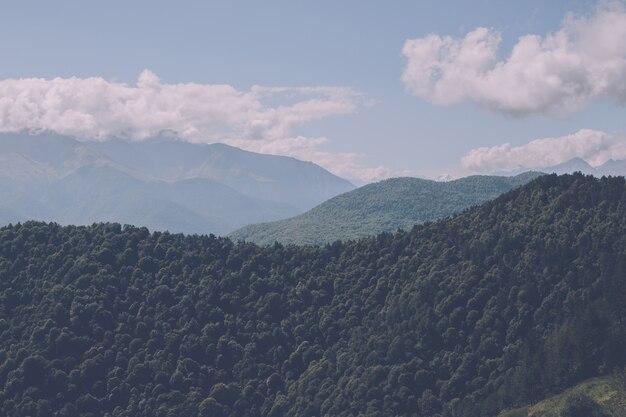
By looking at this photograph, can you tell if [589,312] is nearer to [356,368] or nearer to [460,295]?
[460,295]

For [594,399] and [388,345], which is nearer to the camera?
[594,399]

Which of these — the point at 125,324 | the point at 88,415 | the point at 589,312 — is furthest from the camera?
the point at 125,324

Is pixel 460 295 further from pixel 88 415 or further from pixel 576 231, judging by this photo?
pixel 88 415

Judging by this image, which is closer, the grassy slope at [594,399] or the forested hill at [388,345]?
the grassy slope at [594,399]

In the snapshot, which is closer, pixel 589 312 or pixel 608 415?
pixel 608 415

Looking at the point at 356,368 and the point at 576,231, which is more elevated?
the point at 576,231

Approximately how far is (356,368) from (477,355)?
2726cm

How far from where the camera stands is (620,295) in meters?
155

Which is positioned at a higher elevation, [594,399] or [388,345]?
[388,345]

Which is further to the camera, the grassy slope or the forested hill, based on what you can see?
the forested hill

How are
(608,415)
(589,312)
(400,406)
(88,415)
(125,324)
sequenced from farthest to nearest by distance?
(125,324) < (88,415) < (400,406) < (589,312) < (608,415)

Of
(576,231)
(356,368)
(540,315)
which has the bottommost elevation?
(356,368)

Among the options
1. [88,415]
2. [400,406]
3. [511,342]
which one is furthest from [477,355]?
[88,415]

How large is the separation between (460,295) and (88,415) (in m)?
86.9
